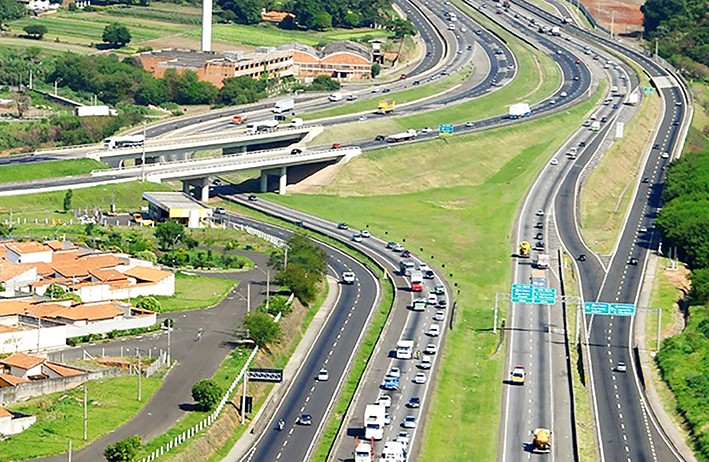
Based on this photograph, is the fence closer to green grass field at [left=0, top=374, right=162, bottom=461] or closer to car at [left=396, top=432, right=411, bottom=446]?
green grass field at [left=0, top=374, right=162, bottom=461]

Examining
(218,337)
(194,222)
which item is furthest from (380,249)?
(218,337)

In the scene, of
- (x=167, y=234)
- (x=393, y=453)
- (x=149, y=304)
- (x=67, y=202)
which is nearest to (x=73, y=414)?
(x=393, y=453)

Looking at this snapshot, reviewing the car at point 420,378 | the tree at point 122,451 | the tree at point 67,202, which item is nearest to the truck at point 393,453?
the tree at point 122,451

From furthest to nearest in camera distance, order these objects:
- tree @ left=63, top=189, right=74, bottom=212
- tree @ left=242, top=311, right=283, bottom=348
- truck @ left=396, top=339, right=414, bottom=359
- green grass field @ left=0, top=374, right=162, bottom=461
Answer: tree @ left=63, top=189, right=74, bottom=212
truck @ left=396, top=339, right=414, bottom=359
tree @ left=242, top=311, right=283, bottom=348
green grass field @ left=0, top=374, right=162, bottom=461

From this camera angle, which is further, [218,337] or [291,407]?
[218,337]

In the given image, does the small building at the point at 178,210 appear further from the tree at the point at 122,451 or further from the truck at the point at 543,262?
the tree at the point at 122,451

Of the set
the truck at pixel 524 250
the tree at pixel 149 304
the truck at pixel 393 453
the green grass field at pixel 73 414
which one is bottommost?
the truck at pixel 524 250

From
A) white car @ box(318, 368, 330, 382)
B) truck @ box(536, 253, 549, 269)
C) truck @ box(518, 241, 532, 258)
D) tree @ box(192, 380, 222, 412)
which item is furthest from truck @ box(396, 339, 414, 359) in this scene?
truck @ box(518, 241, 532, 258)

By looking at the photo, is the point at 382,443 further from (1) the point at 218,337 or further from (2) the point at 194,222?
(2) the point at 194,222
